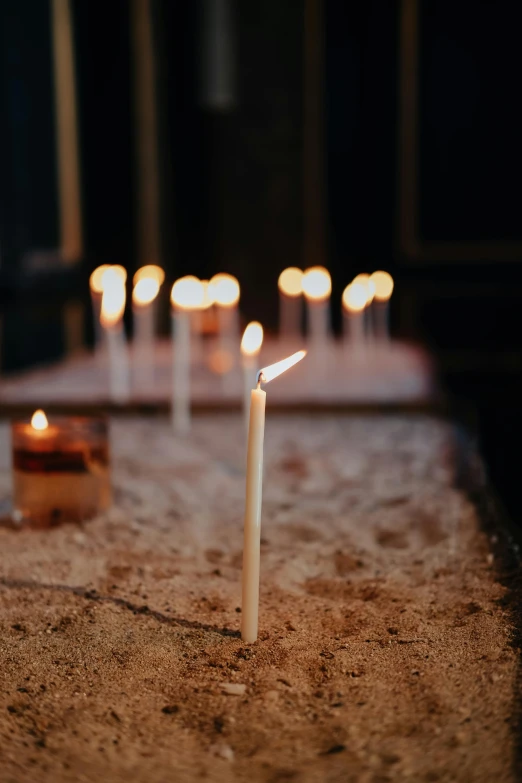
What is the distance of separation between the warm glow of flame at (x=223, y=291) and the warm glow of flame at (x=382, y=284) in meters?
0.66

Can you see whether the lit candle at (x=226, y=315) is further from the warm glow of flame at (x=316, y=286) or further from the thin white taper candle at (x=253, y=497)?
the thin white taper candle at (x=253, y=497)

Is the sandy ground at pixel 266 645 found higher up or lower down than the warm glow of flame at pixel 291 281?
higher up

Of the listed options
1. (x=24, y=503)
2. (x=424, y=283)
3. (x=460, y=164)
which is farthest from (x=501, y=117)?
(x=24, y=503)

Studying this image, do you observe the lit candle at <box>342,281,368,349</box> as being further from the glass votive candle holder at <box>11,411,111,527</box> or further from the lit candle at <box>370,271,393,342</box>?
the glass votive candle holder at <box>11,411,111,527</box>

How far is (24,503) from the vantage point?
1.30 meters

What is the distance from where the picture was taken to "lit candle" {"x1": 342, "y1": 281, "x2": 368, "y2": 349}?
3.16 meters

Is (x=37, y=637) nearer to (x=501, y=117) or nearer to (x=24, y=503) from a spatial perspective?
(x=24, y=503)

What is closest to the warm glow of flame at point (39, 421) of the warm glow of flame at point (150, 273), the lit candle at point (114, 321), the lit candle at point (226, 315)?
the lit candle at point (114, 321)

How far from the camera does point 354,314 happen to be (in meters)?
4.13

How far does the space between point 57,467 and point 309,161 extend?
333 cm

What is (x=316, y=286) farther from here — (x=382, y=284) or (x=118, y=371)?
(x=118, y=371)

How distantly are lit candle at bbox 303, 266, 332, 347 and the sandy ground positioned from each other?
199cm

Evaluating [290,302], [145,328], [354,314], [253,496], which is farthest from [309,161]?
[253,496]

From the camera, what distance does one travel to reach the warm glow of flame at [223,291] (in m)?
3.77
